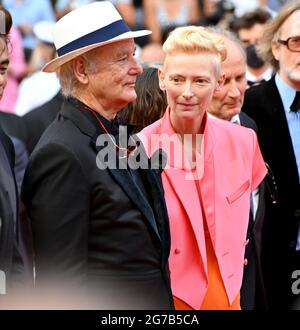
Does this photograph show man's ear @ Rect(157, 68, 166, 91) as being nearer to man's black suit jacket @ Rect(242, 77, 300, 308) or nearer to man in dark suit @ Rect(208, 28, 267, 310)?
man in dark suit @ Rect(208, 28, 267, 310)

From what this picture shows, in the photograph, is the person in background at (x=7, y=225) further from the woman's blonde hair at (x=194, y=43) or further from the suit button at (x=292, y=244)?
the suit button at (x=292, y=244)

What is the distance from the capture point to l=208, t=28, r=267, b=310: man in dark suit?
4.89m

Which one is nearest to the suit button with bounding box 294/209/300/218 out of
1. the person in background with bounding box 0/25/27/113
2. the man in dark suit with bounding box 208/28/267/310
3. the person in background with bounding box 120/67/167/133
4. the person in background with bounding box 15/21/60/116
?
the man in dark suit with bounding box 208/28/267/310

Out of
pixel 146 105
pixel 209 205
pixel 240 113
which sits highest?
pixel 146 105

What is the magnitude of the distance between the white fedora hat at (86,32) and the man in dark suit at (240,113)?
113 cm

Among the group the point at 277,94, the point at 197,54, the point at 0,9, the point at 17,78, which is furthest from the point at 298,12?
the point at 17,78

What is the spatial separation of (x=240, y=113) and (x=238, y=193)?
97 centimetres

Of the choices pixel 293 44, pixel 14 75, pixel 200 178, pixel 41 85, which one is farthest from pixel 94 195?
pixel 14 75

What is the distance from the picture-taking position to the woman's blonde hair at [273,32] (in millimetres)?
5695

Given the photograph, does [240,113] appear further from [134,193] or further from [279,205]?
[134,193]

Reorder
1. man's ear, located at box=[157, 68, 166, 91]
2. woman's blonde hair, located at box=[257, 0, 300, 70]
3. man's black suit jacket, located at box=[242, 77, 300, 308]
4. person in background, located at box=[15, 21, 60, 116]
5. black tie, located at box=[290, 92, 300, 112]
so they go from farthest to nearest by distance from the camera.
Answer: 1. person in background, located at box=[15, 21, 60, 116]
2. woman's blonde hair, located at box=[257, 0, 300, 70]
3. black tie, located at box=[290, 92, 300, 112]
4. man's black suit jacket, located at box=[242, 77, 300, 308]
5. man's ear, located at box=[157, 68, 166, 91]

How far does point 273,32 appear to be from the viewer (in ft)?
19.0

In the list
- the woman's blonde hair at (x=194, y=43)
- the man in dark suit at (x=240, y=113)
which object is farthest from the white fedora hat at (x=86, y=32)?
the man in dark suit at (x=240, y=113)

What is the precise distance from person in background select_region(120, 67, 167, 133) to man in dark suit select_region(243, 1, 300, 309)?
90 cm
